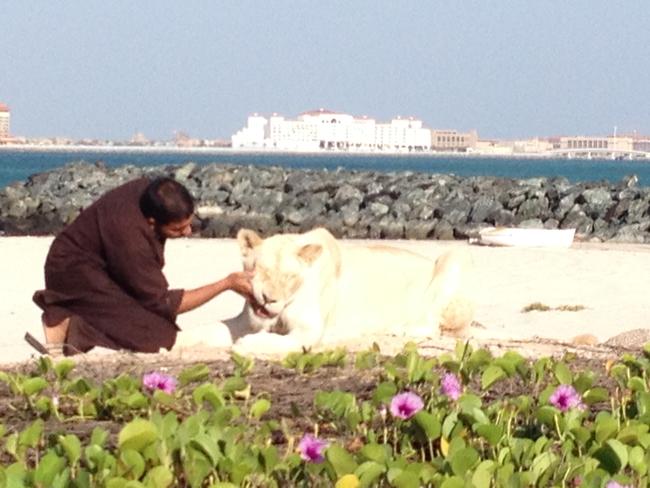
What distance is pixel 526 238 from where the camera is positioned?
21141 millimetres

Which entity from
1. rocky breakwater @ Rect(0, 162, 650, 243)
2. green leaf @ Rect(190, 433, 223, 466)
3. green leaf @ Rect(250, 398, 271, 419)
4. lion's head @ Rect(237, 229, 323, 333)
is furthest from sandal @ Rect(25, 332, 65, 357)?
rocky breakwater @ Rect(0, 162, 650, 243)

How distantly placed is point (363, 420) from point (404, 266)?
3651 mm

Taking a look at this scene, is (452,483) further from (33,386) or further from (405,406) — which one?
(33,386)

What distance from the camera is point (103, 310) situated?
852 centimetres

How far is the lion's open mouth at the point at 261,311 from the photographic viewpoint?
835 cm

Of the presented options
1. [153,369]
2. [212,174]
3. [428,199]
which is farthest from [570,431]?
[212,174]

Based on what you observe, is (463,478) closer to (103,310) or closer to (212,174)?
(103,310)

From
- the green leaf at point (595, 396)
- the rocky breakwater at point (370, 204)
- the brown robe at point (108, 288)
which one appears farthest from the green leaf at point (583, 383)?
the rocky breakwater at point (370, 204)

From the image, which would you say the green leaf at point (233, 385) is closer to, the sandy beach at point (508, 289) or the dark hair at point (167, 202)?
the sandy beach at point (508, 289)

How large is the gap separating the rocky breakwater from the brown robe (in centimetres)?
1517

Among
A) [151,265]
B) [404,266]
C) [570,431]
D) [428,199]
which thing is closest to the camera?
[570,431]

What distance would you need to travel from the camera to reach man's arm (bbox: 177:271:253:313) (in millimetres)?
8180

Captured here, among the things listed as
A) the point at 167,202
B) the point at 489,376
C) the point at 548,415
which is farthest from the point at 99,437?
the point at 167,202

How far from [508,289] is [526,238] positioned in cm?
540
